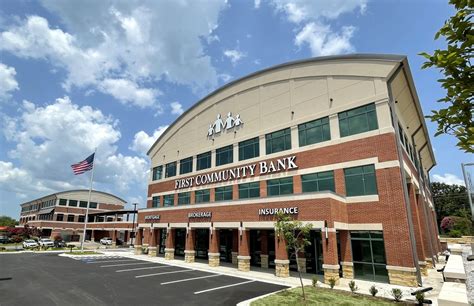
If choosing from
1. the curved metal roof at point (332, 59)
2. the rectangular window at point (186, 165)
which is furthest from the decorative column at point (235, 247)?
the curved metal roof at point (332, 59)

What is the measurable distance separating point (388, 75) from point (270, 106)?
1179 cm

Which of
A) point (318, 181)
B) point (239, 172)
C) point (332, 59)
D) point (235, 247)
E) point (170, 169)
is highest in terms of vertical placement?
point (332, 59)

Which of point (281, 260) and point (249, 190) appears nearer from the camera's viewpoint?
point (281, 260)

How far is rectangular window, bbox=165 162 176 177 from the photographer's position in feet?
138

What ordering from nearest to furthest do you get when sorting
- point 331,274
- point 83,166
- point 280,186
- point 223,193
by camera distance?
point 331,274 → point 280,186 → point 223,193 → point 83,166

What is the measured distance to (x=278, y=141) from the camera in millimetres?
28438

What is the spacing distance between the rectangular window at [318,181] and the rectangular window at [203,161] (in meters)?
14.7

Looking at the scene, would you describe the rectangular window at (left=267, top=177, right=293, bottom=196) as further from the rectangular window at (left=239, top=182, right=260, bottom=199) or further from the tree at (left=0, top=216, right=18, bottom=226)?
the tree at (left=0, top=216, right=18, bottom=226)

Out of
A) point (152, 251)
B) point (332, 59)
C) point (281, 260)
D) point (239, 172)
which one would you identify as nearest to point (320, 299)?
point (281, 260)

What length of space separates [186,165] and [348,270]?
25738 mm

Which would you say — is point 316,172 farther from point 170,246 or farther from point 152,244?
point 152,244

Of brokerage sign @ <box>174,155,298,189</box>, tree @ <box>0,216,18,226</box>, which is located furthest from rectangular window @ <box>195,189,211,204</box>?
tree @ <box>0,216,18,226</box>

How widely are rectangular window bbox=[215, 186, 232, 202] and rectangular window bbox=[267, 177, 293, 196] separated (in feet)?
19.4

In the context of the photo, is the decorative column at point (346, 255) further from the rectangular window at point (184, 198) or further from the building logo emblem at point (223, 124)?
the rectangular window at point (184, 198)
